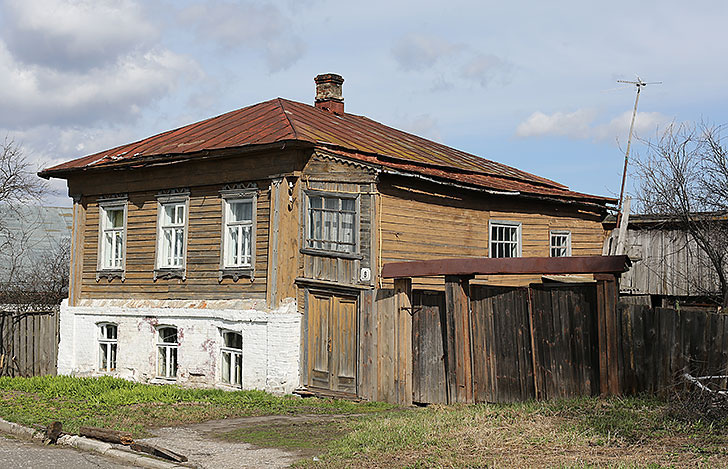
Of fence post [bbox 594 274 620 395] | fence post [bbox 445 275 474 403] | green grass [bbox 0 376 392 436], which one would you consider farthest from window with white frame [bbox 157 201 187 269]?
fence post [bbox 594 274 620 395]

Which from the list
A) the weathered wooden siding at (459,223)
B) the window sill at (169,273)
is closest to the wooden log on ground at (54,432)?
the weathered wooden siding at (459,223)

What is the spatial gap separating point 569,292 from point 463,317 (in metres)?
1.71

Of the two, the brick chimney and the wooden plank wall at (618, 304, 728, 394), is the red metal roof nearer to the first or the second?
the brick chimney

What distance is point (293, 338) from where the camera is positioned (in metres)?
15.5

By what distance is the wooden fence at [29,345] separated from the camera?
2022 centimetres

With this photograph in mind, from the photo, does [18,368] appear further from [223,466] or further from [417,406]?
[223,466]

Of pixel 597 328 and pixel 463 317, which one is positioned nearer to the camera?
pixel 597 328

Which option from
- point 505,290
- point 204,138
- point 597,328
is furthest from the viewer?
point 204,138

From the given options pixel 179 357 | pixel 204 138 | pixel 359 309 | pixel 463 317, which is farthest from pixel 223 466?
pixel 204 138

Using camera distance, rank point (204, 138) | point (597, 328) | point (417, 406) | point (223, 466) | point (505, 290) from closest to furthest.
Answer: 1. point (223, 466)
2. point (597, 328)
3. point (505, 290)
4. point (417, 406)
5. point (204, 138)

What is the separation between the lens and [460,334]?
12562 millimetres

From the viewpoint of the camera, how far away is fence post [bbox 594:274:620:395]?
1116 cm

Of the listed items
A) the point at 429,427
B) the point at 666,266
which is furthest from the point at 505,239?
the point at 429,427

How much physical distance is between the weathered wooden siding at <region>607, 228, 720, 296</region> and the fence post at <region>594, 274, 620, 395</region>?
13035mm
